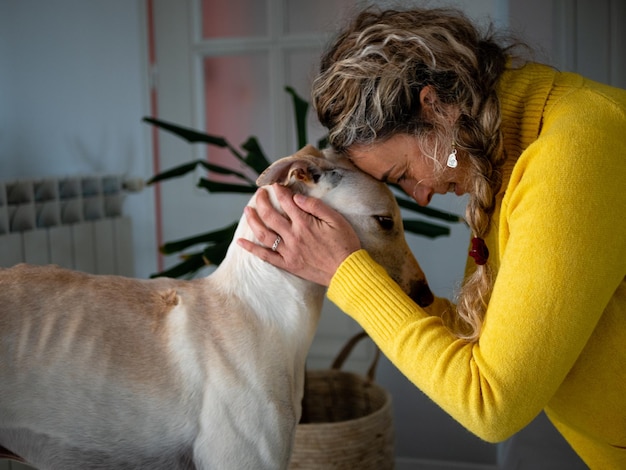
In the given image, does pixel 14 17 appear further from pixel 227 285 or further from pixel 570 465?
pixel 570 465

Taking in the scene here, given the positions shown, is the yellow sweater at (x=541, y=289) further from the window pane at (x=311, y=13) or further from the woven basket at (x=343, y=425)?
the window pane at (x=311, y=13)

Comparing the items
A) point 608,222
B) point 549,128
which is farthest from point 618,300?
point 549,128

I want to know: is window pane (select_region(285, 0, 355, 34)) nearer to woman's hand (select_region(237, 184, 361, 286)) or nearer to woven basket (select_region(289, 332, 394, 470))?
woven basket (select_region(289, 332, 394, 470))

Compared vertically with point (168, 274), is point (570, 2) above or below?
above

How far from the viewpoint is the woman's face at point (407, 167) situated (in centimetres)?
123

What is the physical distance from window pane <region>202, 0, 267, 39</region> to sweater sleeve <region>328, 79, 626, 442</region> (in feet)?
5.74

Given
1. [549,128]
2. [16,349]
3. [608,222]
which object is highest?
[549,128]

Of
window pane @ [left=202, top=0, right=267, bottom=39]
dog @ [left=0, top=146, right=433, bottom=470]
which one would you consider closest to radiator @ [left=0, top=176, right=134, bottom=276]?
window pane @ [left=202, top=0, right=267, bottom=39]

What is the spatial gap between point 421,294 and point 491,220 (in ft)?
0.61

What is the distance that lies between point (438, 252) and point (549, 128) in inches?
57.9

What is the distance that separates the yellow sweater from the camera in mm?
1027

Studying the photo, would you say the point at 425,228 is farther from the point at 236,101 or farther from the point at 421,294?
the point at 236,101

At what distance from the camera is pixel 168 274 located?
75.2 inches

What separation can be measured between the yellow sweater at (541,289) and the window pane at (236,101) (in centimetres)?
159
